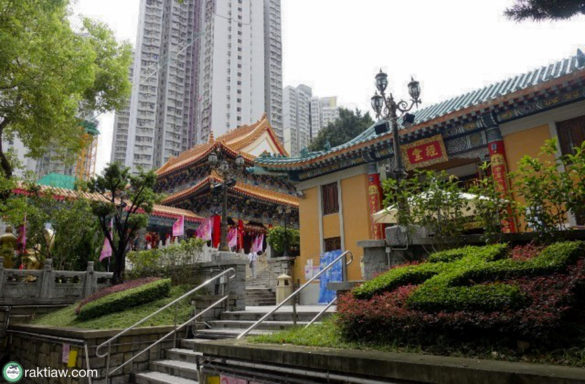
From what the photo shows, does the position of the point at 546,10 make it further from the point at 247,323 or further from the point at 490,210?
the point at 247,323

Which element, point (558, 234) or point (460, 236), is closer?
point (558, 234)

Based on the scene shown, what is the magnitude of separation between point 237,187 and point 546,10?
21199 millimetres

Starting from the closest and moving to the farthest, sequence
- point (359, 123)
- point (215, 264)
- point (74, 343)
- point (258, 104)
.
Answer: point (74, 343) < point (215, 264) < point (359, 123) < point (258, 104)

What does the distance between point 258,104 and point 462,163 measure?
2338 inches

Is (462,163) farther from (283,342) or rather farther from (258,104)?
(258,104)

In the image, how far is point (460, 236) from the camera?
6.61 meters

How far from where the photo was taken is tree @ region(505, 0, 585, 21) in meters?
5.96

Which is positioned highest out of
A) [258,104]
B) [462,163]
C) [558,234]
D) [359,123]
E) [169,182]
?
[258,104]

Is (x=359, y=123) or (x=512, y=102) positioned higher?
(x=359, y=123)

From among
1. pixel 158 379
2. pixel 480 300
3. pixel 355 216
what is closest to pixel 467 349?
pixel 480 300

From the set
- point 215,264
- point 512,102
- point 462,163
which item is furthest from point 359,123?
point 215,264

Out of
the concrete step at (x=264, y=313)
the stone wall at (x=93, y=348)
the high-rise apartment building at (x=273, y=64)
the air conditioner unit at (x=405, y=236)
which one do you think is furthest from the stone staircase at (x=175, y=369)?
the high-rise apartment building at (x=273, y=64)

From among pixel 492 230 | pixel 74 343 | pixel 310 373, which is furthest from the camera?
pixel 74 343

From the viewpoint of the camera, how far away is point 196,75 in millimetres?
75688
